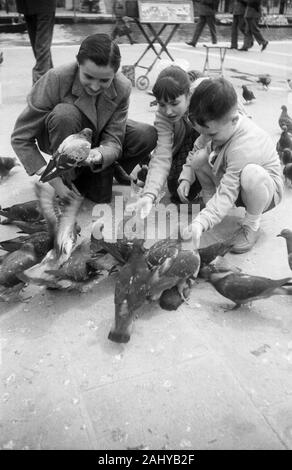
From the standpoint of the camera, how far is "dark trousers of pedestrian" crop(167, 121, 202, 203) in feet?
12.5

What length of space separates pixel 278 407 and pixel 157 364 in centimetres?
61

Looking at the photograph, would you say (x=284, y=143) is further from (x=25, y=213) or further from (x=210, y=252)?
(x=25, y=213)

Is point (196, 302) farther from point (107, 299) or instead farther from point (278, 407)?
point (278, 407)

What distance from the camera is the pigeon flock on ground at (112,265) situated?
8.20 ft

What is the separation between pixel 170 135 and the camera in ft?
11.9

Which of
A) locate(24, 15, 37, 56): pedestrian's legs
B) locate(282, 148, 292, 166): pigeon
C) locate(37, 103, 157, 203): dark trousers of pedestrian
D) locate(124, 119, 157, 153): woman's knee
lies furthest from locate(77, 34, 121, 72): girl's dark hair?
locate(24, 15, 37, 56): pedestrian's legs

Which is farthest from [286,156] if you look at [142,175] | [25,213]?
[25,213]

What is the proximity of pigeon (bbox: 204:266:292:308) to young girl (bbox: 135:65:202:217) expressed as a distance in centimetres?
86

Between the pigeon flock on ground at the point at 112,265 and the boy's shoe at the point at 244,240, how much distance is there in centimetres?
23

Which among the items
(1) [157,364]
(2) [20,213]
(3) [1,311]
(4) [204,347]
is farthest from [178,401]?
(2) [20,213]

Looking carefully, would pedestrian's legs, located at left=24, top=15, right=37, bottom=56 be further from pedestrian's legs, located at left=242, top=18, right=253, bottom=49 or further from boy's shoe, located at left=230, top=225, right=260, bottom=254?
pedestrian's legs, located at left=242, top=18, right=253, bottom=49

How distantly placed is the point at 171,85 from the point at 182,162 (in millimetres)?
902

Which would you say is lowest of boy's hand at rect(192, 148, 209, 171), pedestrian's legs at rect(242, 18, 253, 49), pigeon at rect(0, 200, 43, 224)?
pedestrian's legs at rect(242, 18, 253, 49)

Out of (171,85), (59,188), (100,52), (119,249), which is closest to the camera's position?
(119,249)
